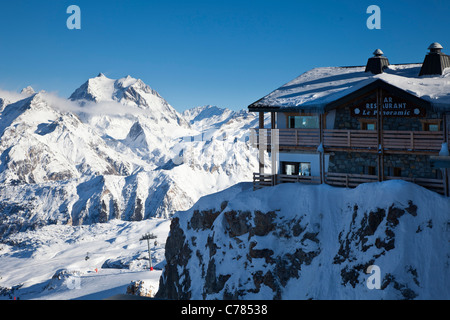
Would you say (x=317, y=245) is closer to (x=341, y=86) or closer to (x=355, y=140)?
(x=355, y=140)

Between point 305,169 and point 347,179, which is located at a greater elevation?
point 305,169

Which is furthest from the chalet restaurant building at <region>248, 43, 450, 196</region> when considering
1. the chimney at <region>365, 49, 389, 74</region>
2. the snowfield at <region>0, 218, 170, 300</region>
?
the snowfield at <region>0, 218, 170, 300</region>

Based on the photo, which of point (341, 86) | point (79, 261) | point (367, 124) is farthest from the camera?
point (79, 261)

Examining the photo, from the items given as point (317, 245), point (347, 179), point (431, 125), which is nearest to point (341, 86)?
point (431, 125)

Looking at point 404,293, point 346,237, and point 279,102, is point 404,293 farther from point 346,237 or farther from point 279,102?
point 279,102

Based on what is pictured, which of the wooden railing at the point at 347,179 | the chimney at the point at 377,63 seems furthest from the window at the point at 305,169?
the chimney at the point at 377,63

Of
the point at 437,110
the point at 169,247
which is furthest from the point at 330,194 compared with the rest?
the point at 169,247
